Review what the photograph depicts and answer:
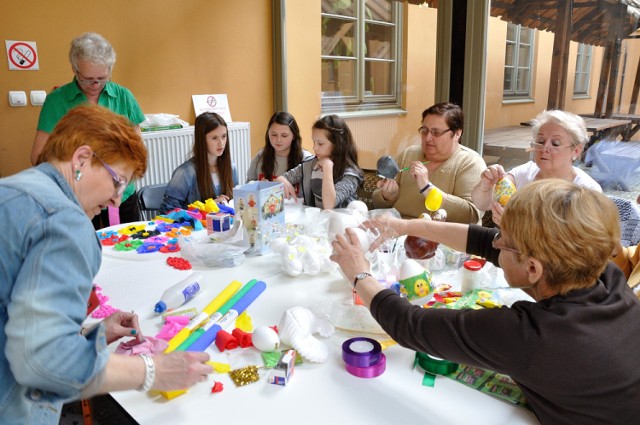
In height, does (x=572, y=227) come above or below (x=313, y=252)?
above

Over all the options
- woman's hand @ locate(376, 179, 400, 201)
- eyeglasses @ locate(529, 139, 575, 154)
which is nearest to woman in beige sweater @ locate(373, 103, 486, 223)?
woman's hand @ locate(376, 179, 400, 201)

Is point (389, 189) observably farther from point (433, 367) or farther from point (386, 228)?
point (433, 367)

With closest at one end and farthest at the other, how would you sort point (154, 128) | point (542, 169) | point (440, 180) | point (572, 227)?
1. point (572, 227)
2. point (542, 169)
3. point (440, 180)
4. point (154, 128)

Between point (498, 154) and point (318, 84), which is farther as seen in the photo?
point (318, 84)

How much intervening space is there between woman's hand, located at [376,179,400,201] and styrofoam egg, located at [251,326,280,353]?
4.78 feet

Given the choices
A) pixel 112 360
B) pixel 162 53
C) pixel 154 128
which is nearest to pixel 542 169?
pixel 112 360

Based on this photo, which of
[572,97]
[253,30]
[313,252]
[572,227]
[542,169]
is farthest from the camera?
[253,30]

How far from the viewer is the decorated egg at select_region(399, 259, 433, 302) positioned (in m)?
1.37

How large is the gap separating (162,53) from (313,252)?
290cm

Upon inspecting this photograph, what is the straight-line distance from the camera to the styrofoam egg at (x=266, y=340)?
3.83 feet

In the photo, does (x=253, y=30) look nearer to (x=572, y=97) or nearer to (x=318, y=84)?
(x=318, y=84)

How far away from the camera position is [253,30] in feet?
14.5

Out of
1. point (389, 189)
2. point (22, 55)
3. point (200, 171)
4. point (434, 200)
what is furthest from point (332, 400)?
point (22, 55)

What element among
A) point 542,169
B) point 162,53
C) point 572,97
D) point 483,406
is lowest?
point 483,406
